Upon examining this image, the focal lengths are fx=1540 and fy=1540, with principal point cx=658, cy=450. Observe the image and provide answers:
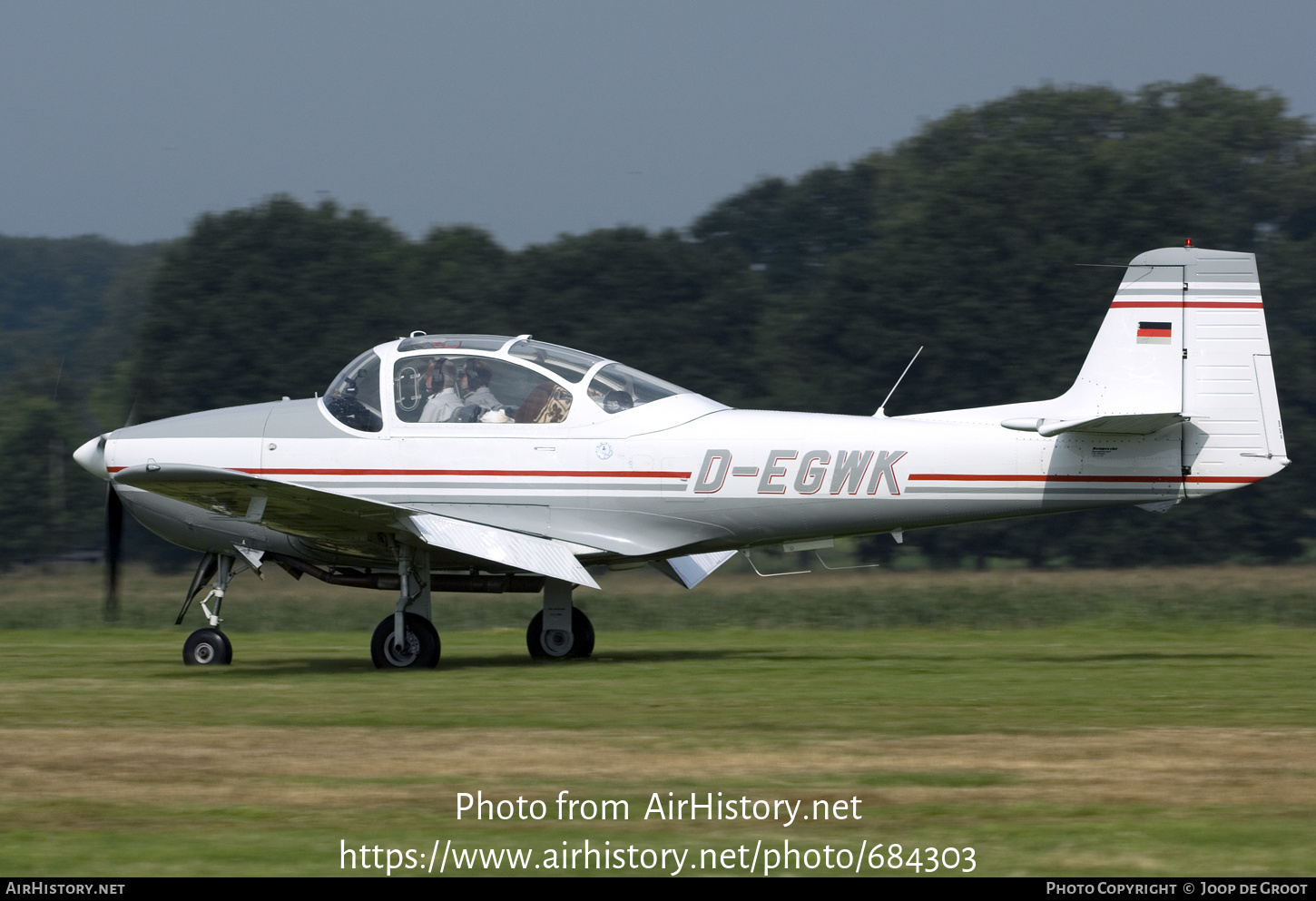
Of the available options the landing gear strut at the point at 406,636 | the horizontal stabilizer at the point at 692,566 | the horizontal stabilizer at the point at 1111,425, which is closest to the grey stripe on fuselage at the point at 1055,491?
the horizontal stabilizer at the point at 1111,425

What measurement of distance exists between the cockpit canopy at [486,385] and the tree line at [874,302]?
74.5 feet

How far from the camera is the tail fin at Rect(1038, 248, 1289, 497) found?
11.3 meters

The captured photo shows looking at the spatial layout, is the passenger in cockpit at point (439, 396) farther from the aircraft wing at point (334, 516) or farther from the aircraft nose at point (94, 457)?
the aircraft nose at point (94, 457)

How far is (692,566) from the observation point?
1350 cm

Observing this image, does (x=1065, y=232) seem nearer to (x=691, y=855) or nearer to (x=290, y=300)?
(x=290, y=300)

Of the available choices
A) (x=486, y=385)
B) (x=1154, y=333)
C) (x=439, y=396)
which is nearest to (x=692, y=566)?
(x=486, y=385)

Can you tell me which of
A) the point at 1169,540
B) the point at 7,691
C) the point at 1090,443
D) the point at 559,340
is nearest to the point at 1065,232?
the point at 1169,540

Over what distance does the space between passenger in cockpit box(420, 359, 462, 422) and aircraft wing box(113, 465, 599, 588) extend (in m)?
0.87

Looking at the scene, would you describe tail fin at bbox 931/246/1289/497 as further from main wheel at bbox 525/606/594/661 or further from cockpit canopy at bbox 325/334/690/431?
main wheel at bbox 525/606/594/661

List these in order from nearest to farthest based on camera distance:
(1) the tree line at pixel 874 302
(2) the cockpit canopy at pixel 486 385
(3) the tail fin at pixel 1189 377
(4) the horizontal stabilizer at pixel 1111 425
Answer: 1. (4) the horizontal stabilizer at pixel 1111 425
2. (3) the tail fin at pixel 1189 377
3. (2) the cockpit canopy at pixel 486 385
4. (1) the tree line at pixel 874 302

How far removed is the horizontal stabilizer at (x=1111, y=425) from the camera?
11.1m

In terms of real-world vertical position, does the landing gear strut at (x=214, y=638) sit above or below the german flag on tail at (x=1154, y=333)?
below

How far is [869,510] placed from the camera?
38.1 feet

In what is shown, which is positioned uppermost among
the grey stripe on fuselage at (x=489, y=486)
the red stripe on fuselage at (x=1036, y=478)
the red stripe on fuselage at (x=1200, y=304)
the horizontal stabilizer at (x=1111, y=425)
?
the red stripe on fuselage at (x=1200, y=304)
